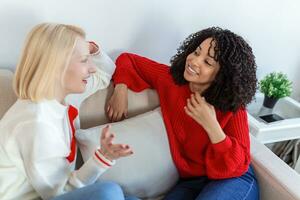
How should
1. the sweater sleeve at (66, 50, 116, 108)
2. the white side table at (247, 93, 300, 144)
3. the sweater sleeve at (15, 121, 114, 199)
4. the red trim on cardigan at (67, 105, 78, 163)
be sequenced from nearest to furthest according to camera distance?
the sweater sleeve at (15, 121, 114, 199)
the red trim on cardigan at (67, 105, 78, 163)
the sweater sleeve at (66, 50, 116, 108)
the white side table at (247, 93, 300, 144)

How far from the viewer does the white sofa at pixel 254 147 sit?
1.11 meters

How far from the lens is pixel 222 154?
1128 millimetres

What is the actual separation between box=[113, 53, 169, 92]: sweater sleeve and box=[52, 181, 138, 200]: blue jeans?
46 cm

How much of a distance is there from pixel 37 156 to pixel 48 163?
0.16ft

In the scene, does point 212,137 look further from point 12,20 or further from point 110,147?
point 12,20

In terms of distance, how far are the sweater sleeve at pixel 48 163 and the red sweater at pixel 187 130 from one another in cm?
36

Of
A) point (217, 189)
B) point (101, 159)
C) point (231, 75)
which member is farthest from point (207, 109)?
point (101, 159)

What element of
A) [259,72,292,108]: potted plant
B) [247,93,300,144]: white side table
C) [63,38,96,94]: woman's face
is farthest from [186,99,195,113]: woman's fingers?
[259,72,292,108]: potted plant

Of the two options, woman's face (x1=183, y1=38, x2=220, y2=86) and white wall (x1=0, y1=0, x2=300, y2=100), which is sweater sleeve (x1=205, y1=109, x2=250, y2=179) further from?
white wall (x1=0, y1=0, x2=300, y2=100)

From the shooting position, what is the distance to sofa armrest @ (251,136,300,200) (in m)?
1.12

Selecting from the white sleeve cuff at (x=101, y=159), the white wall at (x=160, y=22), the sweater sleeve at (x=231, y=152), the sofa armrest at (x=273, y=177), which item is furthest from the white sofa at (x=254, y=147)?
the white sleeve cuff at (x=101, y=159)

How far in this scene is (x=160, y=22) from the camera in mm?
1478

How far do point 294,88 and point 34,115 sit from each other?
5.21 feet

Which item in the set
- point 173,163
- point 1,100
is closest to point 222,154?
point 173,163
